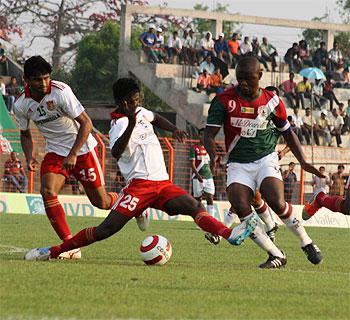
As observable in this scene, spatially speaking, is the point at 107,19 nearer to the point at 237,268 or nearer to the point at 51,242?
the point at 51,242

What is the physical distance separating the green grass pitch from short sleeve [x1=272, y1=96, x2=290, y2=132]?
4.96 ft

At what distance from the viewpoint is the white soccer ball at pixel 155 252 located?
11.8 metres

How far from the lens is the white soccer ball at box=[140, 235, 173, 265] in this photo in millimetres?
11805

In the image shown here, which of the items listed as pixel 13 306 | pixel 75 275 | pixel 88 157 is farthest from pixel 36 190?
pixel 13 306

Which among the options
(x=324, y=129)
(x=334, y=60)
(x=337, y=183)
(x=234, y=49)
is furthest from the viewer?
(x=334, y=60)

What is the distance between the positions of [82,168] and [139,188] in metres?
1.29

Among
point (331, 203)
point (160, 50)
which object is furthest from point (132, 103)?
point (160, 50)

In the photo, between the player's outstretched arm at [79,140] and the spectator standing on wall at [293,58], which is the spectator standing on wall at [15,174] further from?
the player's outstretched arm at [79,140]

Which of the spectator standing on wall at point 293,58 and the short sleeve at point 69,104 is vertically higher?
the short sleeve at point 69,104

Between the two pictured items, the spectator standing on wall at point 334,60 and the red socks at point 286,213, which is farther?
the spectator standing on wall at point 334,60

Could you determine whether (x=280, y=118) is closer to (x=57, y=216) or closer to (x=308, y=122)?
(x=57, y=216)

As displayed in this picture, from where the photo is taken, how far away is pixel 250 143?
1188 centimetres

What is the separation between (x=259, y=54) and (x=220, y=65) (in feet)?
12.3

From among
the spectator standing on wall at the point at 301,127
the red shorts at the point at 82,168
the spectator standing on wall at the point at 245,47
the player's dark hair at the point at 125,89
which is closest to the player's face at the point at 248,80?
the player's dark hair at the point at 125,89
